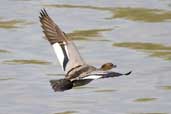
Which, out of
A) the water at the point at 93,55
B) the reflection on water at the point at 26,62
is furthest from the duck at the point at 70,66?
the reflection on water at the point at 26,62

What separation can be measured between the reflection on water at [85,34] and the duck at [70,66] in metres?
8.27

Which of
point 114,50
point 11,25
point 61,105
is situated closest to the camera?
point 61,105

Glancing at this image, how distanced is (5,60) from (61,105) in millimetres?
3137

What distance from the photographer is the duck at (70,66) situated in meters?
13.6

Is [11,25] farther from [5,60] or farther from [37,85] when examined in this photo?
[37,85]

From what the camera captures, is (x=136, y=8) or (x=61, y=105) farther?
(x=136, y=8)

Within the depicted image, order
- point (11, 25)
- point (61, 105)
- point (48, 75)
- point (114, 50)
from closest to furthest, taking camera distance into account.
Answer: point (61, 105)
point (48, 75)
point (114, 50)
point (11, 25)

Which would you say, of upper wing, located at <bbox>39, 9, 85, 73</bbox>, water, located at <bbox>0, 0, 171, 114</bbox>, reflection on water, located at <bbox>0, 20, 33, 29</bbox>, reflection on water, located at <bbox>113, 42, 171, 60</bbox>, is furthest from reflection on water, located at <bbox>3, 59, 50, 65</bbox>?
upper wing, located at <bbox>39, 9, 85, 73</bbox>

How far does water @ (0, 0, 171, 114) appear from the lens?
19.0 m

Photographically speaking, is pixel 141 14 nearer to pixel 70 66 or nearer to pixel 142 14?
pixel 142 14

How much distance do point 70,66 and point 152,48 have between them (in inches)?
329

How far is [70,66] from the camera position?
14.4 m

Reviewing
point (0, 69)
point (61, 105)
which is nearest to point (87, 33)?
point (0, 69)

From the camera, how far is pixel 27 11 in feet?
85.0
